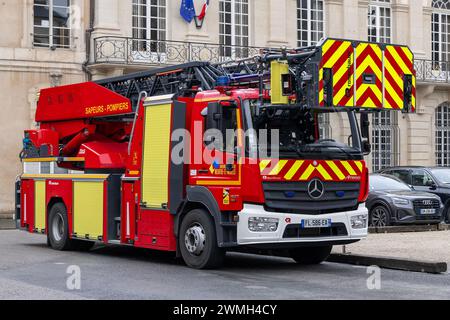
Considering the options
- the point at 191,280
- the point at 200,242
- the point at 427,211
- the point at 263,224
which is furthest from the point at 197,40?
the point at 191,280

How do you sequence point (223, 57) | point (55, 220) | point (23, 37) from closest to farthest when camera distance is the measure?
point (55, 220)
point (23, 37)
point (223, 57)

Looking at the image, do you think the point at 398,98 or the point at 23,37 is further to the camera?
the point at 23,37

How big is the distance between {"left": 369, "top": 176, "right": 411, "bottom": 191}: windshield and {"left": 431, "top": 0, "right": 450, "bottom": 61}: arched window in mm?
16342

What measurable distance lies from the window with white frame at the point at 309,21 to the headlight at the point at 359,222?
2228 cm

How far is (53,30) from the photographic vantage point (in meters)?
31.9

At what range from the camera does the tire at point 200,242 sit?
1437 centimetres

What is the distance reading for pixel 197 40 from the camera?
33844 millimetres

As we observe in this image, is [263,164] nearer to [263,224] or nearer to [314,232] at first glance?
[263,224]

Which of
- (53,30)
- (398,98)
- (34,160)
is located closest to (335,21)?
(53,30)

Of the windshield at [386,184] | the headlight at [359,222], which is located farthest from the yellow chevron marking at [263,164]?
the windshield at [386,184]

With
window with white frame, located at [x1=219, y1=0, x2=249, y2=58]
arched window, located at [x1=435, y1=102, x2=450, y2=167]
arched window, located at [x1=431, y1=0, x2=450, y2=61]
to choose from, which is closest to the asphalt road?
window with white frame, located at [x1=219, y1=0, x2=249, y2=58]

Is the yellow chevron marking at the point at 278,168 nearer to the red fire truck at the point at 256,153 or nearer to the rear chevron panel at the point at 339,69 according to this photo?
the red fire truck at the point at 256,153

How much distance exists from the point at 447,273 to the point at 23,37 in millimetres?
20042

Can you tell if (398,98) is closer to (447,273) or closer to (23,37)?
(447,273)
